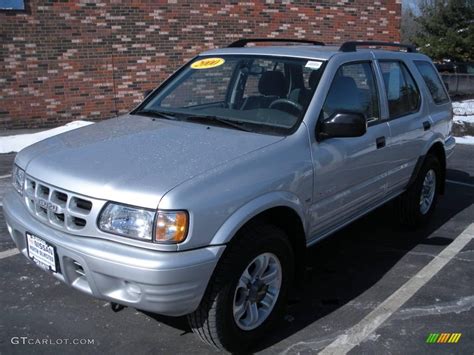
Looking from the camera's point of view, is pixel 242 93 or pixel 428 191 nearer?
pixel 242 93

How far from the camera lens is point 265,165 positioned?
2996 millimetres

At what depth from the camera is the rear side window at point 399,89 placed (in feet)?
14.5

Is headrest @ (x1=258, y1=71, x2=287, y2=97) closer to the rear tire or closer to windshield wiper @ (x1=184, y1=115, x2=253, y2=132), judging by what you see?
windshield wiper @ (x1=184, y1=115, x2=253, y2=132)

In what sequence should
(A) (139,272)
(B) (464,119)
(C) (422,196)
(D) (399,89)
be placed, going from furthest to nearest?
(B) (464,119), (C) (422,196), (D) (399,89), (A) (139,272)

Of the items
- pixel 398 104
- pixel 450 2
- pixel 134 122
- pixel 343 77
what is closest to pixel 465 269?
pixel 398 104

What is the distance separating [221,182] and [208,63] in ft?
6.30

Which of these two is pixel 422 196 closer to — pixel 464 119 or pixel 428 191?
pixel 428 191

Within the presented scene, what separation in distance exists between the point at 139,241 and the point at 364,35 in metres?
13.3

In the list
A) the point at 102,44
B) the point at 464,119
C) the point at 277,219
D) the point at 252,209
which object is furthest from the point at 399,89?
the point at 464,119

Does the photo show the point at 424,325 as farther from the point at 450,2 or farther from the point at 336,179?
the point at 450,2

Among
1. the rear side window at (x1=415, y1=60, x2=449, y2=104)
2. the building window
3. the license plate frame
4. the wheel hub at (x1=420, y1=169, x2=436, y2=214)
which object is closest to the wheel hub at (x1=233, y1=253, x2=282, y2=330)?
the license plate frame

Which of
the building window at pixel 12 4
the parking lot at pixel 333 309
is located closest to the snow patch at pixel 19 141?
the building window at pixel 12 4

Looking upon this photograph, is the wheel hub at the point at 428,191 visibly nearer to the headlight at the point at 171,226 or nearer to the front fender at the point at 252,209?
the front fender at the point at 252,209

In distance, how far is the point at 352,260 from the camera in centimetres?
448
